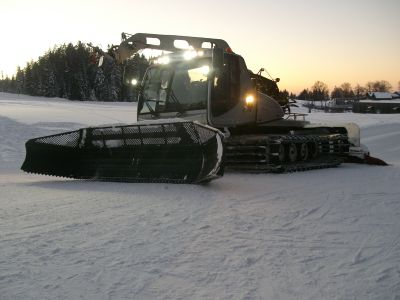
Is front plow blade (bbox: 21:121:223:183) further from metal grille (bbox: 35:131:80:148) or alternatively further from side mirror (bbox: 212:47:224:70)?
side mirror (bbox: 212:47:224:70)

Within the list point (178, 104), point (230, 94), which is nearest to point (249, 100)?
point (230, 94)

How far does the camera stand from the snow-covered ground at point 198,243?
9.39 feet

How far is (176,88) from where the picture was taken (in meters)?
9.36

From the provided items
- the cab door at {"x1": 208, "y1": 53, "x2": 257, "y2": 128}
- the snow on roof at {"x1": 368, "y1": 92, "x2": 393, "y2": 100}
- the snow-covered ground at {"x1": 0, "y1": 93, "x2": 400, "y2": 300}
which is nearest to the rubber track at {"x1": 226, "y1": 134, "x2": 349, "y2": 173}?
the cab door at {"x1": 208, "y1": 53, "x2": 257, "y2": 128}

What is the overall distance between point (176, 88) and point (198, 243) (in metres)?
5.97

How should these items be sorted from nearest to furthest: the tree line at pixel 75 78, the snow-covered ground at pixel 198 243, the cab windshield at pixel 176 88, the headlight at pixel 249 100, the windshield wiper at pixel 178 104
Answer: the snow-covered ground at pixel 198 243
the cab windshield at pixel 176 88
the windshield wiper at pixel 178 104
the headlight at pixel 249 100
the tree line at pixel 75 78

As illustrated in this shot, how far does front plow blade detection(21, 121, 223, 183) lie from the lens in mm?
6875

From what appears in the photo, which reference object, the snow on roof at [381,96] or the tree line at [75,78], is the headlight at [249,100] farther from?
the snow on roof at [381,96]

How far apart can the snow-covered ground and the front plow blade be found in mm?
440

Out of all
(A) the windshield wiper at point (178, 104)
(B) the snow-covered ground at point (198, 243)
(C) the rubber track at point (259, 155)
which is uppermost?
(A) the windshield wiper at point (178, 104)

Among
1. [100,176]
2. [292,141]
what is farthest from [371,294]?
[292,141]

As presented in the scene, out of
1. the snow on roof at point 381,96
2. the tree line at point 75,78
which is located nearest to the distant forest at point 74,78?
the tree line at point 75,78

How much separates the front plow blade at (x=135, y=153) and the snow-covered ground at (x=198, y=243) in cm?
44

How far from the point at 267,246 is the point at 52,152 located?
555cm
